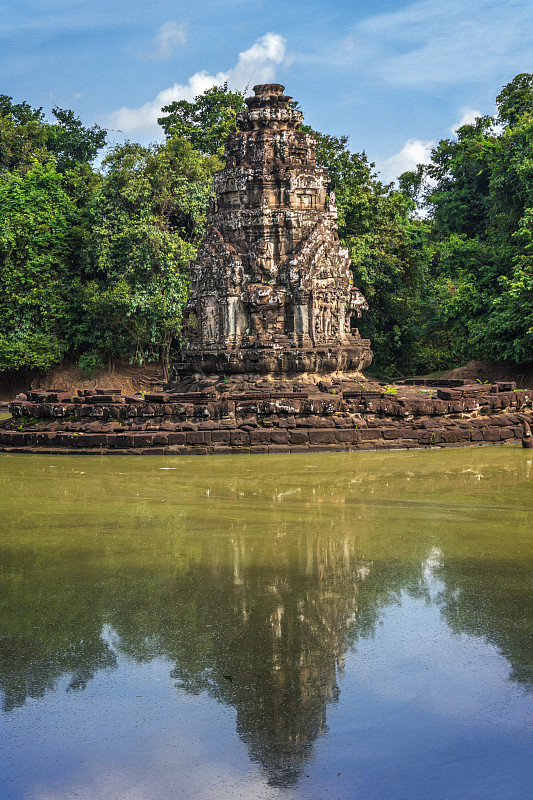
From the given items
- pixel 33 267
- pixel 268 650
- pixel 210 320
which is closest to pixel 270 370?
pixel 210 320

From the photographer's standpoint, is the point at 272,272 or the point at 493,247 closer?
the point at 272,272

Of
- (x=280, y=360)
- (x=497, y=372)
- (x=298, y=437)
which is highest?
(x=280, y=360)

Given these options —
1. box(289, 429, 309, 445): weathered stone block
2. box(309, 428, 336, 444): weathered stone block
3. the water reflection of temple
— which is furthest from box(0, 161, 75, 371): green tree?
the water reflection of temple

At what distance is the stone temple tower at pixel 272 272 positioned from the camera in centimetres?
1556

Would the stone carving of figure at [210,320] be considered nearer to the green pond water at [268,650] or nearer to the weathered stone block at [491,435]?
the weathered stone block at [491,435]

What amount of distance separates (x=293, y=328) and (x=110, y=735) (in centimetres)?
1278

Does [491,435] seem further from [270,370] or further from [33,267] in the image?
[33,267]

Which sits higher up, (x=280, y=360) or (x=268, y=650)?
(x=280, y=360)

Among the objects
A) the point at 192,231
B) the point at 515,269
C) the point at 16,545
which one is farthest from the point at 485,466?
the point at 192,231

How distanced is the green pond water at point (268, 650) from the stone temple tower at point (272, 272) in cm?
756

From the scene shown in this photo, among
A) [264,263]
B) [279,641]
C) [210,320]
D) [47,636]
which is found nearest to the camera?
[279,641]

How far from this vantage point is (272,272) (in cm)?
1587

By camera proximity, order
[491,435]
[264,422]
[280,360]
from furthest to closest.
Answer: [280,360] → [491,435] → [264,422]

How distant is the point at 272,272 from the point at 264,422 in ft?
12.0
